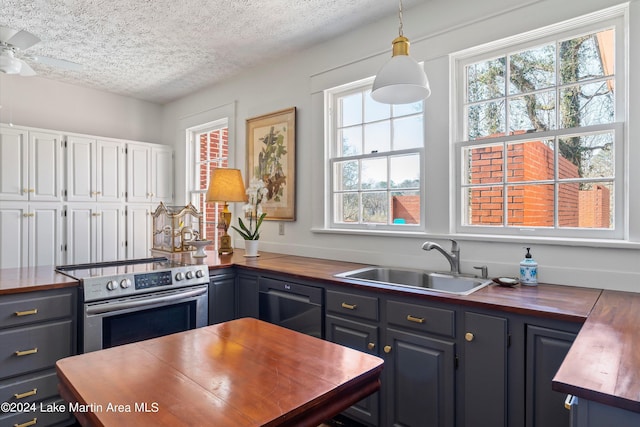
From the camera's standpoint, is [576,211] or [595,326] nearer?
[595,326]

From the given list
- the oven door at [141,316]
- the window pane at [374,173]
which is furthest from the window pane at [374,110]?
the oven door at [141,316]

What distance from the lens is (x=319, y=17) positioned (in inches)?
109

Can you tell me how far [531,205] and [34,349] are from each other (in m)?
2.94

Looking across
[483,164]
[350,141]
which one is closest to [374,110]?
[350,141]

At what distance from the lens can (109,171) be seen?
13.8 feet

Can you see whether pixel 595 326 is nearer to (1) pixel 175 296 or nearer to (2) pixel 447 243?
(2) pixel 447 243

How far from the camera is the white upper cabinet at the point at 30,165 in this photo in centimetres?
351

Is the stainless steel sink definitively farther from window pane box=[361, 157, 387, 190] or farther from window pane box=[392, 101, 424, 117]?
window pane box=[392, 101, 424, 117]

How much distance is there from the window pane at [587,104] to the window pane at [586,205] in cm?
35

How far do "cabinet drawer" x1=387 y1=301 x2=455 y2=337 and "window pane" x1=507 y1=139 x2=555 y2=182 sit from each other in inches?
40.7

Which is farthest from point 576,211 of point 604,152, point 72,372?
point 72,372

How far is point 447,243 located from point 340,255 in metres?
0.91

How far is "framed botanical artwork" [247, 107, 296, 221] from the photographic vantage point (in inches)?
134

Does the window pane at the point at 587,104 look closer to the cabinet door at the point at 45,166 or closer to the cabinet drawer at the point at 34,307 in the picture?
the cabinet drawer at the point at 34,307
